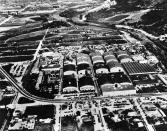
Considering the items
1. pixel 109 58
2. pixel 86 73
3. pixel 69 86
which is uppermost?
pixel 109 58

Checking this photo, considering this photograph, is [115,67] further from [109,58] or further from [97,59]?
[97,59]

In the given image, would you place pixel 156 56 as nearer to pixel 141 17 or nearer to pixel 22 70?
pixel 22 70

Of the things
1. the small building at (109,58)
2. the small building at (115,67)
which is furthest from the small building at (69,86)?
the small building at (109,58)

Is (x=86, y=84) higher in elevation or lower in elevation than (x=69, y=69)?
lower

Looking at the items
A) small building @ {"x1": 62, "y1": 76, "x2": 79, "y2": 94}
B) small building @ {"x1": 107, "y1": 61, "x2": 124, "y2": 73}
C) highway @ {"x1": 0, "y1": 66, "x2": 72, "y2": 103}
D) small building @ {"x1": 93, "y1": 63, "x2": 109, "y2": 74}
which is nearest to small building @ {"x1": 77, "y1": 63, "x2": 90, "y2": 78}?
small building @ {"x1": 93, "y1": 63, "x2": 109, "y2": 74}

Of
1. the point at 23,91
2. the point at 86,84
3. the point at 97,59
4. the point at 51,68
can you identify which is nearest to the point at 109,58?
the point at 97,59

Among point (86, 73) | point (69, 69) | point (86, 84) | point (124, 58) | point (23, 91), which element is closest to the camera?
point (86, 84)

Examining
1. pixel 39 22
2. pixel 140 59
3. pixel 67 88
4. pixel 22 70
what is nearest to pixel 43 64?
pixel 22 70
